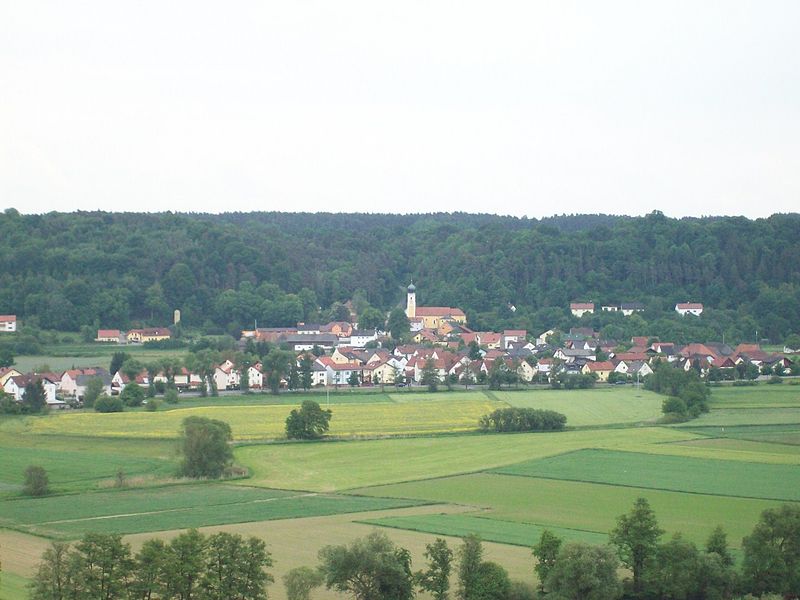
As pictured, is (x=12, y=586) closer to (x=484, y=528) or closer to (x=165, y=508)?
(x=165, y=508)

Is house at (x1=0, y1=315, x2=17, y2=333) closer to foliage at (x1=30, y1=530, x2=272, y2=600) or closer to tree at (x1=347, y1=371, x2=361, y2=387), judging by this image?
tree at (x1=347, y1=371, x2=361, y2=387)

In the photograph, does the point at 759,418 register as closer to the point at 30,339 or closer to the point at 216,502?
the point at 216,502

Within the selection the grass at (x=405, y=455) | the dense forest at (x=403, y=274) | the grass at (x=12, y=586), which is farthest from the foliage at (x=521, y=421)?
the dense forest at (x=403, y=274)

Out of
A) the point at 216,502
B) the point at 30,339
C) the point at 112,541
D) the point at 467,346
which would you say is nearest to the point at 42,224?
the point at 30,339

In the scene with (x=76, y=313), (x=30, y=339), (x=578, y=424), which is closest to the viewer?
(x=578, y=424)

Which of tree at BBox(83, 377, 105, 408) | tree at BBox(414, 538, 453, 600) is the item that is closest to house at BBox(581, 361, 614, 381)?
tree at BBox(83, 377, 105, 408)
